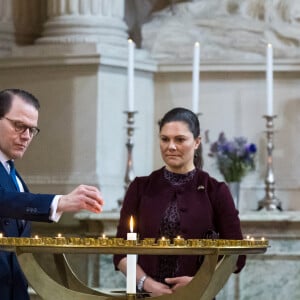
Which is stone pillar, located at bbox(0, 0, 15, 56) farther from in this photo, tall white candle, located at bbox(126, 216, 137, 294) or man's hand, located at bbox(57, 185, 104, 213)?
tall white candle, located at bbox(126, 216, 137, 294)

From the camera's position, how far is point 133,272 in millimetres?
3441

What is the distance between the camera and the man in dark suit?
3.79 meters

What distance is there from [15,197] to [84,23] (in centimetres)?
369

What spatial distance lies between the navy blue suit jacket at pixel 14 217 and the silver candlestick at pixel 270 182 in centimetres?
292

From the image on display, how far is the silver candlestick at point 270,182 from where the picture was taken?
22.5ft

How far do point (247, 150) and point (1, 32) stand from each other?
5.72 ft

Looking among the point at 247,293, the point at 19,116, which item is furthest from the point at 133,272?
the point at 247,293

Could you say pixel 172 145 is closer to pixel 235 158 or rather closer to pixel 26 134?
pixel 26 134

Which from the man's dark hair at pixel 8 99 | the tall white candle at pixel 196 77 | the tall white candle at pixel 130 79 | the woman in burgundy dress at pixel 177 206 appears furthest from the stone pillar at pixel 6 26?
the man's dark hair at pixel 8 99

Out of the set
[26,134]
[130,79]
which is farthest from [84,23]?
[26,134]

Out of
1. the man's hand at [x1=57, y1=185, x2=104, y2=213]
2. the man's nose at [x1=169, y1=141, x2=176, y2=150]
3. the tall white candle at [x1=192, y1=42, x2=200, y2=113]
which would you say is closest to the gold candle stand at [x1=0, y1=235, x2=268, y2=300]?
the man's hand at [x1=57, y1=185, x2=104, y2=213]

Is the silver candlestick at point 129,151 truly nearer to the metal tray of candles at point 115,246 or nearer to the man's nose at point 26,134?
the man's nose at point 26,134

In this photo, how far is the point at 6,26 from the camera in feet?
25.2

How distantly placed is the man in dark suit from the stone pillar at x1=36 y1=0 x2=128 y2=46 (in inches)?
130
